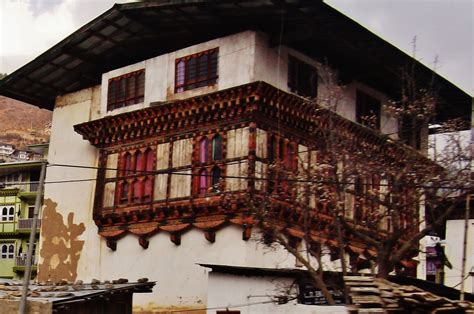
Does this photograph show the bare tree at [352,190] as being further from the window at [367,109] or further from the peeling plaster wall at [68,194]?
the peeling plaster wall at [68,194]

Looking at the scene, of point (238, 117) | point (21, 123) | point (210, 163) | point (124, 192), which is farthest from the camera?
point (21, 123)

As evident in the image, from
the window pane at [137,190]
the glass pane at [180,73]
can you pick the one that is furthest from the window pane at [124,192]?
the glass pane at [180,73]

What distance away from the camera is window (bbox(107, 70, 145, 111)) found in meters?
31.4

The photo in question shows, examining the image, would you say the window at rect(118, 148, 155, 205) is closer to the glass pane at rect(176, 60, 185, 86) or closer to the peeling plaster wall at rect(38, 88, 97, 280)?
the peeling plaster wall at rect(38, 88, 97, 280)

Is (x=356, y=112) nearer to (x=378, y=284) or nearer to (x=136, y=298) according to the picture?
(x=136, y=298)

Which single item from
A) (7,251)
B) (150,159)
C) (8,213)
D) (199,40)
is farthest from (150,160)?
(7,251)

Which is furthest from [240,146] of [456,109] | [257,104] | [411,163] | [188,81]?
[456,109]

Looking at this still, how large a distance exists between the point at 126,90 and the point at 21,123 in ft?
356

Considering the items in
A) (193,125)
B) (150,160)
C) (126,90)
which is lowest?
(150,160)

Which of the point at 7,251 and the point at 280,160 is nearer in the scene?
the point at 280,160

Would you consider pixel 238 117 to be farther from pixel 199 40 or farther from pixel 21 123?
pixel 21 123

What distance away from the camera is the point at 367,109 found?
33.1 meters

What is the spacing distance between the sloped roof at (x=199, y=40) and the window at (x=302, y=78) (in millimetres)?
645

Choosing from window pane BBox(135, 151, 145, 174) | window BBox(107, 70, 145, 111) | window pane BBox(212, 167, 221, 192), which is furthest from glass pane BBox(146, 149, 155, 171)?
window pane BBox(212, 167, 221, 192)
